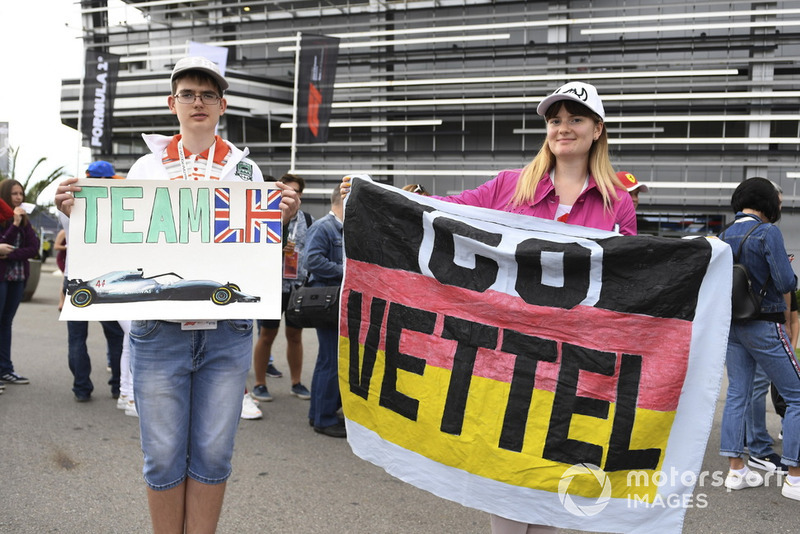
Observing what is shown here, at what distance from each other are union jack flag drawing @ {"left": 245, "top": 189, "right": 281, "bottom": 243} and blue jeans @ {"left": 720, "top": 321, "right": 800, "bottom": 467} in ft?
11.1

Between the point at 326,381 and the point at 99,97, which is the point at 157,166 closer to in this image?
the point at 326,381

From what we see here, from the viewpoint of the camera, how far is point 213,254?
300cm

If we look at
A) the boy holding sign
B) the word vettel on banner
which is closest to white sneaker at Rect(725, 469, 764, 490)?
the boy holding sign

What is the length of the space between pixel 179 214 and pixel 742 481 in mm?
4178

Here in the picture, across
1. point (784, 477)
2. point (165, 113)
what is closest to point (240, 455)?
point (784, 477)

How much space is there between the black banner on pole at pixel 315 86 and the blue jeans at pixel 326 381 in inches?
721

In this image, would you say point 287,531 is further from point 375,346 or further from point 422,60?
point 422,60

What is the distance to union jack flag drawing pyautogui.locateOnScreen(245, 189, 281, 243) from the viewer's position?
304cm

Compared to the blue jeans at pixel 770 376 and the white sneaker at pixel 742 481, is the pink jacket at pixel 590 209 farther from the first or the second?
the white sneaker at pixel 742 481

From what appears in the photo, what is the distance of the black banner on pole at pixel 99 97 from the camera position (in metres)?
25.9

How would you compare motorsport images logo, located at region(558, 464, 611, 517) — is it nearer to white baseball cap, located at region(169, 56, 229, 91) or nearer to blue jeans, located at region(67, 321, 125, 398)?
white baseball cap, located at region(169, 56, 229, 91)

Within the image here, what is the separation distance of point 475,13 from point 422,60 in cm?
272

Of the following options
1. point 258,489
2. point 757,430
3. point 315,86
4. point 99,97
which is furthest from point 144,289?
point 99,97

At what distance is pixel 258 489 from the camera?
14.8ft
